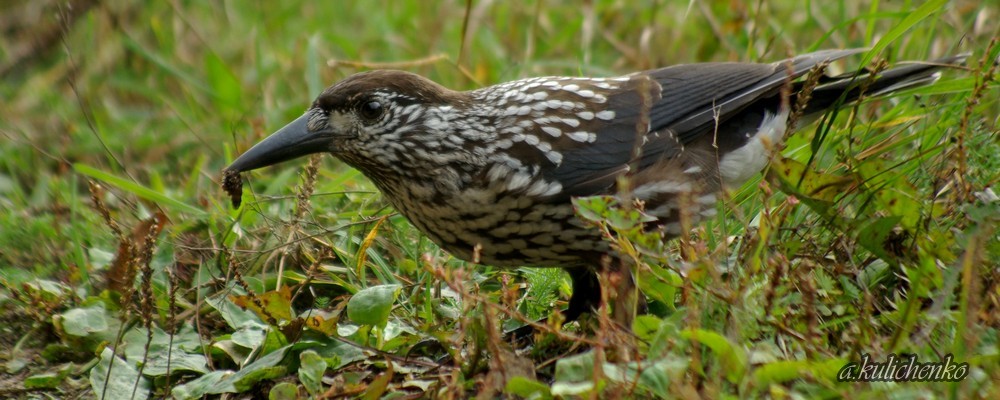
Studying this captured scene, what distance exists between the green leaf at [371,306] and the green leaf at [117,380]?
715mm

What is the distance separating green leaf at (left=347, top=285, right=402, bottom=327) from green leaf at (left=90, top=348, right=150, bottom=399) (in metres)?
0.72

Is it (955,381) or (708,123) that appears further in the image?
(708,123)

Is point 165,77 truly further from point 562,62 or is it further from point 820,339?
point 820,339

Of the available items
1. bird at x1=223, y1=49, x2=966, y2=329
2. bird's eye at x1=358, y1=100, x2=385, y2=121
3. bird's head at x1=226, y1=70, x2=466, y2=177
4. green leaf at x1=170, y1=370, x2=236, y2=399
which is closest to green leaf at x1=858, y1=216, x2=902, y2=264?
bird at x1=223, y1=49, x2=966, y2=329

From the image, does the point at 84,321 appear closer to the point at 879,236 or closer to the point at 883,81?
the point at 879,236

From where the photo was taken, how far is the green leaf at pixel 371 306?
3598 millimetres

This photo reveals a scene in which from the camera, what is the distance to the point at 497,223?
3828 mm

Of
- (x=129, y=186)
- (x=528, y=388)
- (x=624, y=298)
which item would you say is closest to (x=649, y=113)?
(x=624, y=298)

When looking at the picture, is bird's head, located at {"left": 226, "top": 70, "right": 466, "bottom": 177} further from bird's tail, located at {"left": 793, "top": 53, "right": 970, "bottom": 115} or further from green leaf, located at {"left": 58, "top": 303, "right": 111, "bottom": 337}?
bird's tail, located at {"left": 793, "top": 53, "right": 970, "bottom": 115}

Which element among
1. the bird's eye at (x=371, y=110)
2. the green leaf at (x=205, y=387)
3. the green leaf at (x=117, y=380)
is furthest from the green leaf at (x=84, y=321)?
the bird's eye at (x=371, y=110)

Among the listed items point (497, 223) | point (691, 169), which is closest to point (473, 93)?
point (497, 223)

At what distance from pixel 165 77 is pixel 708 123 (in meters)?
4.03

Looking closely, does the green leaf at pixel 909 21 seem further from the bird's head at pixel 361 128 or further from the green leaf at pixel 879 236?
the bird's head at pixel 361 128

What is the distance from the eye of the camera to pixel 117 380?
11.8ft
